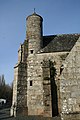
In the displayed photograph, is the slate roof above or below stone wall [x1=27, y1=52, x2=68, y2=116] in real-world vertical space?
above

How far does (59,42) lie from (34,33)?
3.30 m

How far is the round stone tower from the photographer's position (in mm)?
19469

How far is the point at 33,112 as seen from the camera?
17391 millimetres

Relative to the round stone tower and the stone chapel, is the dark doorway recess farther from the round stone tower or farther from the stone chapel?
the round stone tower

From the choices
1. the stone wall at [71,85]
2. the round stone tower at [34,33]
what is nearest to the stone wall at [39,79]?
the round stone tower at [34,33]

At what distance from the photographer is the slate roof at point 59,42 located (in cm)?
1881

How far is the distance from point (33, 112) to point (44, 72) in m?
4.55

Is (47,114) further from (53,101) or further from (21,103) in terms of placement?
(21,103)

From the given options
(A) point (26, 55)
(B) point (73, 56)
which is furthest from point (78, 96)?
(A) point (26, 55)

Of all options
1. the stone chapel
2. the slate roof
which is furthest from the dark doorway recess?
the slate roof

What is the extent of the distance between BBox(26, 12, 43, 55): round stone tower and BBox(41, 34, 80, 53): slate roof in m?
0.99

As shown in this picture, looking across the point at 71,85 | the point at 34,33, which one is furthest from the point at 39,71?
the point at 71,85

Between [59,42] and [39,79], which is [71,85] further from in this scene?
[59,42]

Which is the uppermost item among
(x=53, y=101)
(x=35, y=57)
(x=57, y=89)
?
(x=35, y=57)
